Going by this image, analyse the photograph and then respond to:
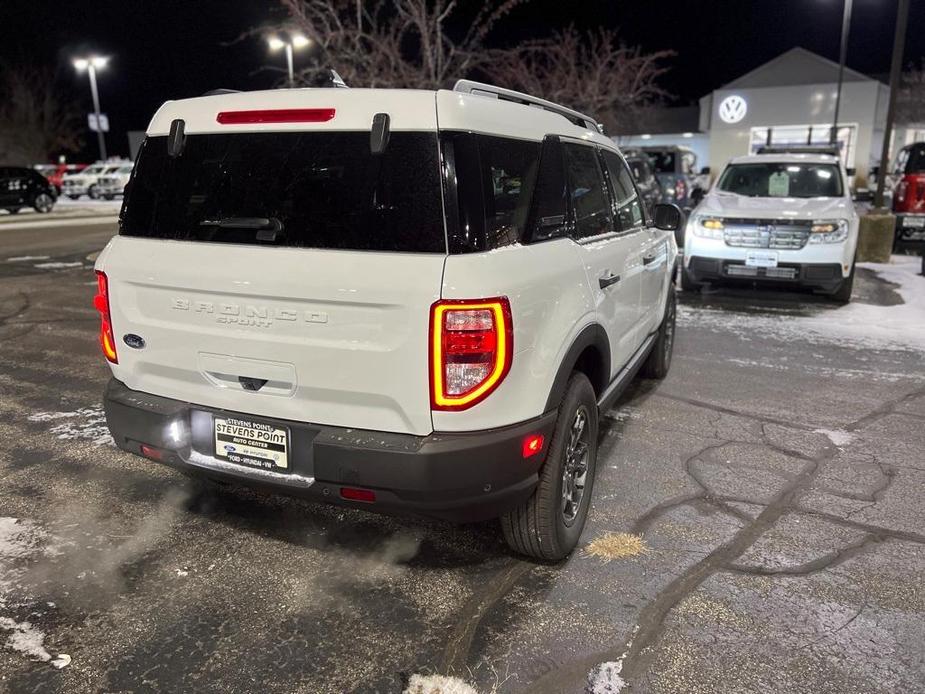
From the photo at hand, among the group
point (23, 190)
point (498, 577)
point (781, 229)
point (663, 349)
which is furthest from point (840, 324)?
point (23, 190)

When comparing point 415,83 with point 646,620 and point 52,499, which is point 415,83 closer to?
point 52,499

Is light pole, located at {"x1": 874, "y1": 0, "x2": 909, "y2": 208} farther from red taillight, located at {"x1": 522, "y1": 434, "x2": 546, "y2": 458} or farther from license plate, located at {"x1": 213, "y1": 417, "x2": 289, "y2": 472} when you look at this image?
license plate, located at {"x1": 213, "y1": 417, "x2": 289, "y2": 472}

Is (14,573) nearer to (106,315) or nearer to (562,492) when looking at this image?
(106,315)

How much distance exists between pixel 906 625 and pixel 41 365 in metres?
6.54

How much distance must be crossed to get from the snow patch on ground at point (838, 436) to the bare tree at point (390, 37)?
10613 millimetres

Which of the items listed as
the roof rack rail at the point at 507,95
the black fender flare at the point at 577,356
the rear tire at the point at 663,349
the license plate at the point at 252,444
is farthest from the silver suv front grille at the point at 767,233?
the license plate at the point at 252,444

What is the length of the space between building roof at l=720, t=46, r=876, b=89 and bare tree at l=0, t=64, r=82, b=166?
45.5 meters

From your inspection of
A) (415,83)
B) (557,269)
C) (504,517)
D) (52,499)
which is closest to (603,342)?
(557,269)

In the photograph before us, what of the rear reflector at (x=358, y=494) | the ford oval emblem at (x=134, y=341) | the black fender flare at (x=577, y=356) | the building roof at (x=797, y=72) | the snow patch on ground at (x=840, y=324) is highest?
the building roof at (x=797, y=72)

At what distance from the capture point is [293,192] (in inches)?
108

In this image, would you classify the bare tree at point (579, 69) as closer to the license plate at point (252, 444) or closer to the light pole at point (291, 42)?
the light pole at point (291, 42)

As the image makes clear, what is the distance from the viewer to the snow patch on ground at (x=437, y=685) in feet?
7.97

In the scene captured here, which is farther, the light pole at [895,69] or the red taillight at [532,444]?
the light pole at [895,69]

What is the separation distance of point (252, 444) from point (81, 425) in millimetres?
2706
